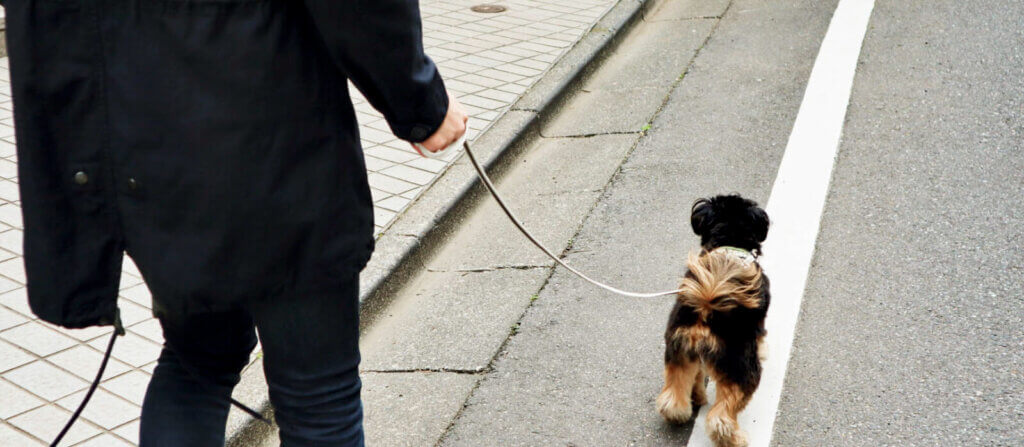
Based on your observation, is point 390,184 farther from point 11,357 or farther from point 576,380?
point 11,357

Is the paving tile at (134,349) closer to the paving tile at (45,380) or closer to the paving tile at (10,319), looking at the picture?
the paving tile at (45,380)

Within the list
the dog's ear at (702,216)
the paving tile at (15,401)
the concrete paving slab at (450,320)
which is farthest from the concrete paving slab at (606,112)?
the paving tile at (15,401)

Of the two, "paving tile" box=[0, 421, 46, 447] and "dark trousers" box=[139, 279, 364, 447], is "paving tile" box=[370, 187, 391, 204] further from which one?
"dark trousers" box=[139, 279, 364, 447]

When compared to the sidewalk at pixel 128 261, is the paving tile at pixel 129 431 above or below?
above

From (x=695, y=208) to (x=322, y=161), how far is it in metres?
1.67

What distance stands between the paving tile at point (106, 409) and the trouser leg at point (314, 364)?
1199 millimetres

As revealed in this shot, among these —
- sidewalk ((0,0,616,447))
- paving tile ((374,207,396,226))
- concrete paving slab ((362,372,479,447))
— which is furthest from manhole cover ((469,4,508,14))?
concrete paving slab ((362,372,479,447))

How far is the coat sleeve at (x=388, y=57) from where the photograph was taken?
1565 mm

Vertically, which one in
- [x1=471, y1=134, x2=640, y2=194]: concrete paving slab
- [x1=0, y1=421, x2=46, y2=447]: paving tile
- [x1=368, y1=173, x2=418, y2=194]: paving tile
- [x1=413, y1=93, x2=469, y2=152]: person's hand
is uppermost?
[x1=413, y1=93, x2=469, y2=152]: person's hand

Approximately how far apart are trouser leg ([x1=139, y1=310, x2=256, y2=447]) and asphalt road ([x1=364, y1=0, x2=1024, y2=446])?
3.65 feet

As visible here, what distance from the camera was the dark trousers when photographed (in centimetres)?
185

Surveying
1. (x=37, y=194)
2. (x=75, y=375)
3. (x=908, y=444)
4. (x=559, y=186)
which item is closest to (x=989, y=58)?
(x=559, y=186)

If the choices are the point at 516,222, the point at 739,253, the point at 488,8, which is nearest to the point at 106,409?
the point at 516,222

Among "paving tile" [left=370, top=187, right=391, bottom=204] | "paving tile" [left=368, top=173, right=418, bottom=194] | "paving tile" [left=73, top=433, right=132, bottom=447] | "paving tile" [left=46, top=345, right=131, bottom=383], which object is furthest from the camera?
"paving tile" [left=368, top=173, right=418, bottom=194]
